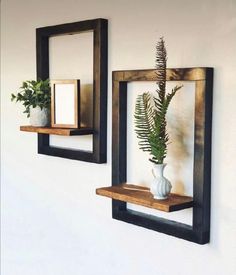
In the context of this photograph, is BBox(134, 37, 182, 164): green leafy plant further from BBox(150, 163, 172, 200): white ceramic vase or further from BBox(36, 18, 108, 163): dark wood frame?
BBox(36, 18, 108, 163): dark wood frame

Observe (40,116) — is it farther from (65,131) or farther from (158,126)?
(158,126)

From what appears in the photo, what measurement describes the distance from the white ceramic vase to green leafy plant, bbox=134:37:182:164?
0.08 ft

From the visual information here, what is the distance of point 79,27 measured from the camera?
2127 mm

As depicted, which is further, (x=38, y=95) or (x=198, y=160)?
(x=38, y=95)

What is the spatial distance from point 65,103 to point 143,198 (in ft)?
1.99

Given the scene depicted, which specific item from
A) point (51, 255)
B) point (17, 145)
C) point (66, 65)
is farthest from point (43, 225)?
point (66, 65)

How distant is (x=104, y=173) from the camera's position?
6.94 feet

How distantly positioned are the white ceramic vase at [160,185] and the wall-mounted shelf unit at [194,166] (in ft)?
0.09

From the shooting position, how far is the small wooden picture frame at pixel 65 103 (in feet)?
6.85

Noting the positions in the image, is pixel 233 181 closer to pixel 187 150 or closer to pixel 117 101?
pixel 187 150

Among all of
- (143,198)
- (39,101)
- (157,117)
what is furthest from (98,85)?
(143,198)

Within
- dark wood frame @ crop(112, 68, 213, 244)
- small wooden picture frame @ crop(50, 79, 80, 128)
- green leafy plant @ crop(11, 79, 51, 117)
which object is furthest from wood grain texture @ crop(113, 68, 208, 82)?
green leafy plant @ crop(11, 79, 51, 117)

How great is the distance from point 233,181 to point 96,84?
28.7 inches

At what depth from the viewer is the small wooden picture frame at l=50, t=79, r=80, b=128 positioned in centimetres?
209
